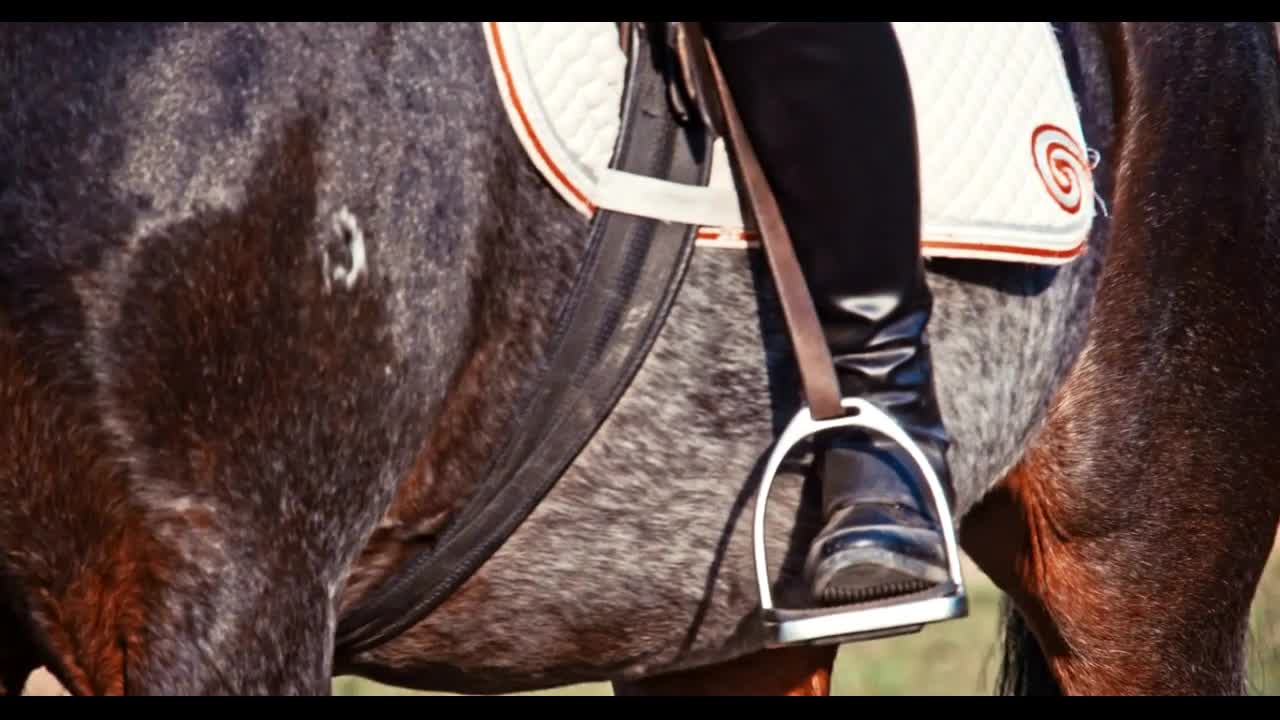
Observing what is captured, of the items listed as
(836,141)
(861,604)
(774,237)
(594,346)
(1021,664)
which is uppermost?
(836,141)

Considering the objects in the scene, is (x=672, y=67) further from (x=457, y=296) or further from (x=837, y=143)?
(x=457, y=296)

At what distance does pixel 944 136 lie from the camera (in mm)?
2914

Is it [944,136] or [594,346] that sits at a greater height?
[944,136]

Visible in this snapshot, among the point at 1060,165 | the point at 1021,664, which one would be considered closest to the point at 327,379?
the point at 1060,165

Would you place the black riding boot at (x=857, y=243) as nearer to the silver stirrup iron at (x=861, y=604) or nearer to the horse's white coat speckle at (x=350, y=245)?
the silver stirrup iron at (x=861, y=604)

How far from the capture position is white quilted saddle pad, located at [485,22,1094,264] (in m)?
2.46

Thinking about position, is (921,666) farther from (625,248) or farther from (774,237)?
(625,248)

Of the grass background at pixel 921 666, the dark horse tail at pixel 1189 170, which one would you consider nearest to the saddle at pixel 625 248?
the dark horse tail at pixel 1189 170

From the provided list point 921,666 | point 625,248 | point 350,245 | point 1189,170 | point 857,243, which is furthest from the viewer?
point 921,666

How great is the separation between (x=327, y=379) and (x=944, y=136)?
1.07 meters
